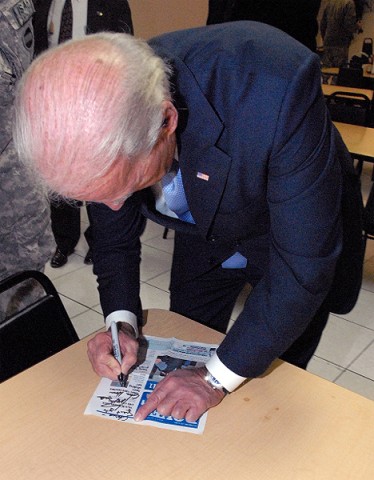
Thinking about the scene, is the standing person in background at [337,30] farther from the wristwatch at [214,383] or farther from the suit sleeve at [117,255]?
the wristwatch at [214,383]

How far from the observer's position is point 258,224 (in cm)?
123

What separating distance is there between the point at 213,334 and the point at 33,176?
64cm

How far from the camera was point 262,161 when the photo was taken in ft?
3.25

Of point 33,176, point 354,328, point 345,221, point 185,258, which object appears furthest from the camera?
point 354,328

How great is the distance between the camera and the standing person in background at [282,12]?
288 cm

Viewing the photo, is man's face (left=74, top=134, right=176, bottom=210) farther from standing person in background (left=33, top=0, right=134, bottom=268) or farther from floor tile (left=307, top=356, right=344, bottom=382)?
standing person in background (left=33, top=0, right=134, bottom=268)

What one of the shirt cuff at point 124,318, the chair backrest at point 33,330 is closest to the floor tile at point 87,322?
the chair backrest at point 33,330

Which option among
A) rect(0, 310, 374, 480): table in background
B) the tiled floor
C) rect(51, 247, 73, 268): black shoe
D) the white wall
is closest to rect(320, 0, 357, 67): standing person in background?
the white wall

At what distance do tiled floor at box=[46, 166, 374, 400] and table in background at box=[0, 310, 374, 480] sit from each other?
1212mm

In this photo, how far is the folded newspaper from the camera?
3.55ft

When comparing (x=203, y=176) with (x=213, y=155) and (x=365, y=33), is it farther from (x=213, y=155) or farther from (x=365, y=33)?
(x=365, y=33)

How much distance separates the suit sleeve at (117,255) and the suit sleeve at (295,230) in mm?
348

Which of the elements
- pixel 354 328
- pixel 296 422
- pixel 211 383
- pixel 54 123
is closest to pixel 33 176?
pixel 54 123

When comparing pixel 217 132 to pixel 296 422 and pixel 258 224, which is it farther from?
pixel 296 422
